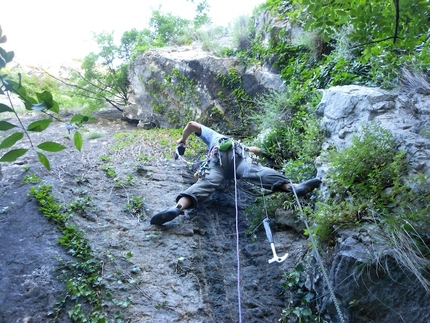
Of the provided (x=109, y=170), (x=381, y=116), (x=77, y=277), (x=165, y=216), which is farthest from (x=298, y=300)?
(x=109, y=170)

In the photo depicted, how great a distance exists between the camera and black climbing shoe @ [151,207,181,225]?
12.7 ft

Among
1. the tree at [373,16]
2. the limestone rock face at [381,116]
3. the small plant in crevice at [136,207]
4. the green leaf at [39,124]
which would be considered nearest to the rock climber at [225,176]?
the small plant in crevice at [136,207]

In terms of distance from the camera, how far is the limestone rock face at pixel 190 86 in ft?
21.9

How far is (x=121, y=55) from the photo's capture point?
362 inches

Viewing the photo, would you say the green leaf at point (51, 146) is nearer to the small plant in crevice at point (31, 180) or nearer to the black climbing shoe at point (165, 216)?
the black climbing shoe at point (165, 216)

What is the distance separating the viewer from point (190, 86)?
7.28 meters

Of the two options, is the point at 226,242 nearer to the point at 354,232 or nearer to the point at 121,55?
the point at 354,232

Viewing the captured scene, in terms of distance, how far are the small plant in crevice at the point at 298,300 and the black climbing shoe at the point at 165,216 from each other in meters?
1.32

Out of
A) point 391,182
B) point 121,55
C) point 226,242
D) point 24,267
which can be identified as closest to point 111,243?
point 24,267

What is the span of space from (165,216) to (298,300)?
1.59m

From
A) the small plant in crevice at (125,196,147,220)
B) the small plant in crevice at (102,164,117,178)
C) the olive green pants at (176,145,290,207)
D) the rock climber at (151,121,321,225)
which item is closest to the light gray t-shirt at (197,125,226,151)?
the rock climber at (151,121,321,225)

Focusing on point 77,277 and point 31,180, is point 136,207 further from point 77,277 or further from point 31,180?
point 31,180

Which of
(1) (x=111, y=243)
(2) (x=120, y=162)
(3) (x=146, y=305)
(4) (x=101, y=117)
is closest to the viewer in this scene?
(3) (x=146, y=305)

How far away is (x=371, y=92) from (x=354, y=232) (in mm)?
1947
